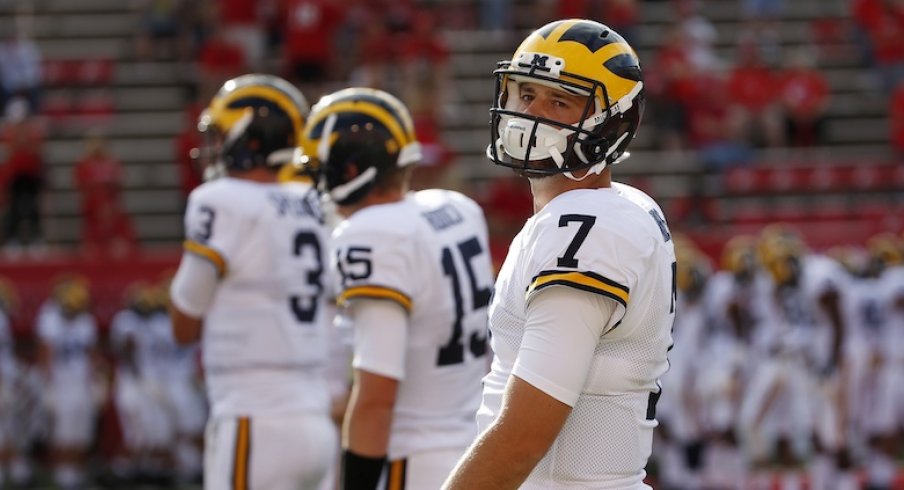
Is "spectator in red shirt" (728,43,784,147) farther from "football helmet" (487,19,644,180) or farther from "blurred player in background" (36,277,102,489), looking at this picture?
"football helmet" (487,19,644,180)

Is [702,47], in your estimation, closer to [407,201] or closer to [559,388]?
[407,201]

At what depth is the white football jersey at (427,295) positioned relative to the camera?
4.59 m

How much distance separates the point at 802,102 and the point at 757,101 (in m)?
0.56

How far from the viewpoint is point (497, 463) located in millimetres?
A: 3217

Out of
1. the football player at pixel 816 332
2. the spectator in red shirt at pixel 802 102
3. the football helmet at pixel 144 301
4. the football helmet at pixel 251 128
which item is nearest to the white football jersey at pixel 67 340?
the football helmet at pixel 144 301

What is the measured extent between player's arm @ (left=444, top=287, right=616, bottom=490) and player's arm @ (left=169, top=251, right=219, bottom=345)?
2.45 m

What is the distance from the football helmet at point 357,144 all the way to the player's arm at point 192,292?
631mm

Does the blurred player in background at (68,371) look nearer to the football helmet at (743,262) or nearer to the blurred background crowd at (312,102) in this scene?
the blurred background crowd at (312,102)

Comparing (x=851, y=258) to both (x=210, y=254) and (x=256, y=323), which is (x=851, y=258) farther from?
(x=210, y=254)

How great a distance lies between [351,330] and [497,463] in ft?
5.39

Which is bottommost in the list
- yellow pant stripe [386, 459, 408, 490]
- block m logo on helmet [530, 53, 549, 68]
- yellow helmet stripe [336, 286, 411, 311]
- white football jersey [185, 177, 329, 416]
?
yellow pant stripe [386, 459, 408, 490]

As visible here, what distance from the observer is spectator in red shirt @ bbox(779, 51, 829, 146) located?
1747 cm

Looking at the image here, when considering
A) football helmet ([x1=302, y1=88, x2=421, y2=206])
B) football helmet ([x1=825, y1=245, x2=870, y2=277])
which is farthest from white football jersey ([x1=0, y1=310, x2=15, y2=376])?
football helmet ([x1=302, y1=88, x2=421, y2=206])

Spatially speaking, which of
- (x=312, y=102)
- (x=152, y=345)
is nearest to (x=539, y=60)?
(x=152, y=345)
